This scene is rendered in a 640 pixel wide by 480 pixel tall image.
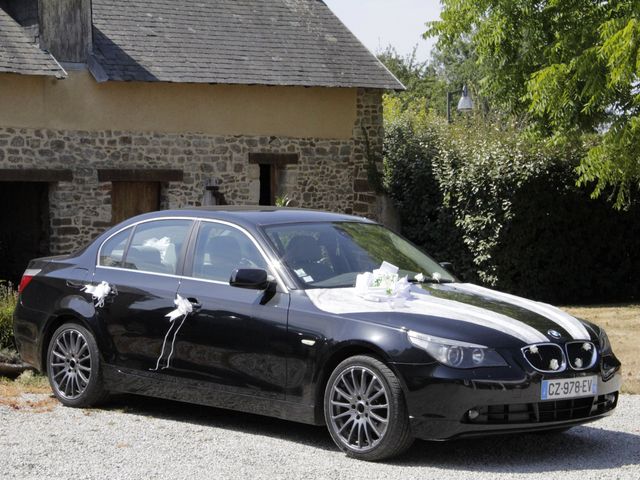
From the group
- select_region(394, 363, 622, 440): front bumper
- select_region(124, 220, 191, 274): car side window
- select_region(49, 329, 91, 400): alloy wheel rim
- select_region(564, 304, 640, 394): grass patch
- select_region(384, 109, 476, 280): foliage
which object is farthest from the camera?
select_region(384, 109, 476, 280): foliage

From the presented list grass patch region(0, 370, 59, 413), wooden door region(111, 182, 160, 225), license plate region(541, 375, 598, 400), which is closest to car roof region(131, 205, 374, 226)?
grass patch region(0, 370, 59, 413)

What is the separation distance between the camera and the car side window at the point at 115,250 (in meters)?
8.81

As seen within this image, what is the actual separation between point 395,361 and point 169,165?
15.6 metres

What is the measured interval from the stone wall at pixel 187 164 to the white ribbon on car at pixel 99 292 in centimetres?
1208

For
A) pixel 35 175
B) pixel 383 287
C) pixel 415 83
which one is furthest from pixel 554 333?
pixel 415 83

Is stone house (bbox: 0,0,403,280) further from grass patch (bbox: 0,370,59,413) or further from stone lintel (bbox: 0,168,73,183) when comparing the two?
grass patch (bbox: 0,370,59,413)

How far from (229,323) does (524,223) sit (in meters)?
13.0

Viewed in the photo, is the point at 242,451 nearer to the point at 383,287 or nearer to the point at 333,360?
the point at 333,360

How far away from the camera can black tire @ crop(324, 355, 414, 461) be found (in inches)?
272

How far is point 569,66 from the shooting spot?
15992 mm

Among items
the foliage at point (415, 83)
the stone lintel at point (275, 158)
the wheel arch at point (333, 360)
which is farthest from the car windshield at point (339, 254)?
the foliage at point (415, 83)

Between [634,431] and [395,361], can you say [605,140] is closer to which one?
[634,431]

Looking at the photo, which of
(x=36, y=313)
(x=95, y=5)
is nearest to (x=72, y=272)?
(x=36, y=313)

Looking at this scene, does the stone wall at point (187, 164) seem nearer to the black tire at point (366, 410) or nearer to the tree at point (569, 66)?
the tree at point (569, 66)
